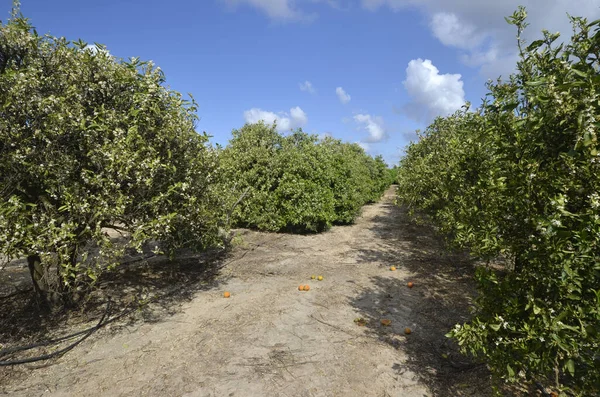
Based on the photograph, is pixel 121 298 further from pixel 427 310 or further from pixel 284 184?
pixel 284 184

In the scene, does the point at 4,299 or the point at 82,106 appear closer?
the point at 82,106

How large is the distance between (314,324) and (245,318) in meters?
1.37

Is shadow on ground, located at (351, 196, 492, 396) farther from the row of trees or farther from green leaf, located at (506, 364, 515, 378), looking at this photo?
the row of trees

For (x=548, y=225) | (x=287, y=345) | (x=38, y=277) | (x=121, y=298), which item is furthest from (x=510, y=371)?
(x=38, y=277)

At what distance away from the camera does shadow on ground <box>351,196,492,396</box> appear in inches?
184

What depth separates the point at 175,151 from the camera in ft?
22.1

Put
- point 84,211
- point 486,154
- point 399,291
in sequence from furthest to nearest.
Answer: point 399,291 < point 486,154 < point 84,211

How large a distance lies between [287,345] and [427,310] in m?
3.19

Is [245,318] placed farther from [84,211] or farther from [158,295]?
[84,211]

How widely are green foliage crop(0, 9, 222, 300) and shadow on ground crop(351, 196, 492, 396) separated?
4.54 meters

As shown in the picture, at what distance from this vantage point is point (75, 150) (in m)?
5.47

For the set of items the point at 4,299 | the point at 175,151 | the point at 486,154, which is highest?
the point at 486,154

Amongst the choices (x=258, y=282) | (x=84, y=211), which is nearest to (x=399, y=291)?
(x=258, y=282)

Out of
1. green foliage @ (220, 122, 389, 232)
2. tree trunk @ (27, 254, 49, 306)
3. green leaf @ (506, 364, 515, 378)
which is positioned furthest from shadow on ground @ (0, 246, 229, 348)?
green leaf @ (506, 364, 515, 378)
